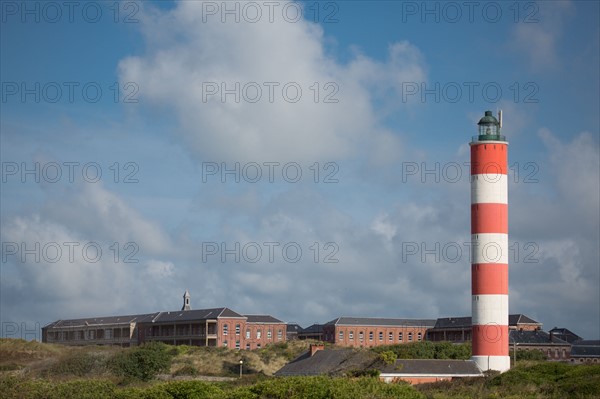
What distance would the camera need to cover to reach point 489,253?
50.4 m

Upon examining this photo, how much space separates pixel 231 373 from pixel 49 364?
1503 cm

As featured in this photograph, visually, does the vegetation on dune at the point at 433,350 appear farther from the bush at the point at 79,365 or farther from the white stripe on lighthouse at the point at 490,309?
the bush at the point at 79,365

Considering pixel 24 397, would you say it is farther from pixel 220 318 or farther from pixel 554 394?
pixel 220 318

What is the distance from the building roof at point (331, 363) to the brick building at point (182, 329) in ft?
118

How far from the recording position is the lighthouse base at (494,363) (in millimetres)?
51031

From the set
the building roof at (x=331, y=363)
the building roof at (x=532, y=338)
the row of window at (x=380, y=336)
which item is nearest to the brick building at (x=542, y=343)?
the building roof at (x=532, y=338)

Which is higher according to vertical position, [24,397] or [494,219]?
[494,219]

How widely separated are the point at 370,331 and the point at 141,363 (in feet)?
140

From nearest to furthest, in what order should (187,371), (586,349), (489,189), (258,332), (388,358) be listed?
(489,189) < (388,358) < (187,371) < (586,349) < (258,332)

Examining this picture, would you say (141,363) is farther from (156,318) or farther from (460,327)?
(460,327)

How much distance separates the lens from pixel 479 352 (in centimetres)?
5172

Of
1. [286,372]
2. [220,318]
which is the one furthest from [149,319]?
[286,372]

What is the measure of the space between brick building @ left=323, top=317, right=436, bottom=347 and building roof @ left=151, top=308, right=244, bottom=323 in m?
12.6

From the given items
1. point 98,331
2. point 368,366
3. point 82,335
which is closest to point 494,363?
point 368,366
